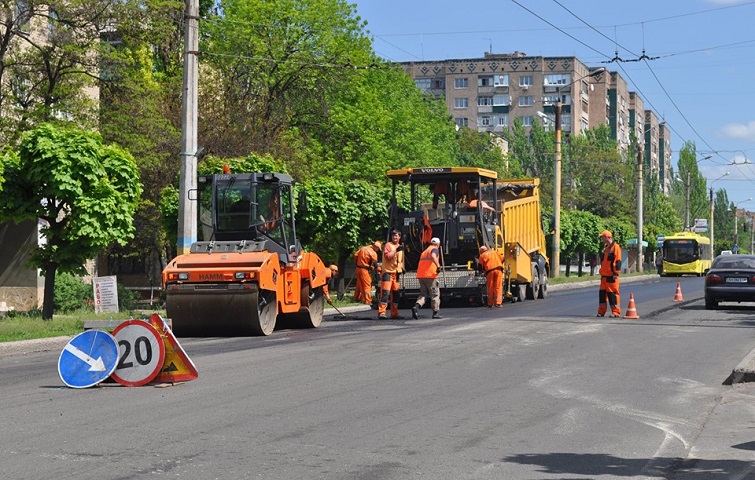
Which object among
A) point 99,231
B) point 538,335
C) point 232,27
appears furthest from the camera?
point 232,27

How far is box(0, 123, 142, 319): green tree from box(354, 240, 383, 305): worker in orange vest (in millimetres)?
6448

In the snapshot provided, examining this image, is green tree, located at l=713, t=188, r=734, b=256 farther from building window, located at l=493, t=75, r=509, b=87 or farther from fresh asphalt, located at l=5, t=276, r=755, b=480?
fresh asphalt, located at l=5, t=276, r=755, b=480

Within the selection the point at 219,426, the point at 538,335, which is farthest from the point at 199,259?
the point at 219,426

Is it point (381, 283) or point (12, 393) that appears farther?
point (381, 283)

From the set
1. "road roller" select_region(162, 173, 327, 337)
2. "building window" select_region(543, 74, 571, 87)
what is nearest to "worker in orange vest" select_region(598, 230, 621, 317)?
"road roller" select_region(162, 173, 327, 337)

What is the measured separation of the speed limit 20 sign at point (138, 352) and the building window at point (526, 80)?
12171cm

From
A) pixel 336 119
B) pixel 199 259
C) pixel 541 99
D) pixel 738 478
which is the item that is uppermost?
pixel 541 99

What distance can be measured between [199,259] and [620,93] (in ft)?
422

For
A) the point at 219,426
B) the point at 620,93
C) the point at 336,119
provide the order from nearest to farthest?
1. the point at 219,426
2. the point at 336,119
3. the point at 620,93

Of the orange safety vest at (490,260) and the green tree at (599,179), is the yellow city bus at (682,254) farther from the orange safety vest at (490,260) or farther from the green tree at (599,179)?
the orange safety vest at (490,260)

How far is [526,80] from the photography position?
432 feet

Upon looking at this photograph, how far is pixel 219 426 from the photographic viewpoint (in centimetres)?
960

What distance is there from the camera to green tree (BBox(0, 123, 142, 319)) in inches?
907

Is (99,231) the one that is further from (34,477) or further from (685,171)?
(685,171)
